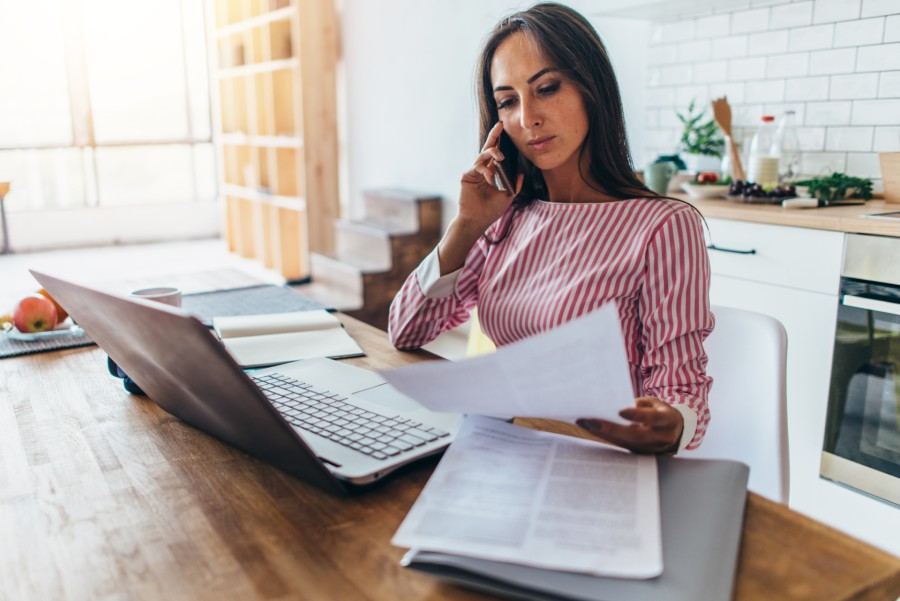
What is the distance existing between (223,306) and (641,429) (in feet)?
3.65

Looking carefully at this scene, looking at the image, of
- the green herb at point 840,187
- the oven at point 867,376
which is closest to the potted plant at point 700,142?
the green herb at point 840,187

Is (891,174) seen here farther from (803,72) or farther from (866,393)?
(866,393)

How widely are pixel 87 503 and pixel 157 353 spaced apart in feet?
0.54

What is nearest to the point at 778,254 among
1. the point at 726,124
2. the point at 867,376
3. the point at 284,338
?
the point at 867,376

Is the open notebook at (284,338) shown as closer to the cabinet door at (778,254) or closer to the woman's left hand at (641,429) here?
the woman's left hand at (641,429)

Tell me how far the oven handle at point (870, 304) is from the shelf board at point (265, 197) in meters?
3.39

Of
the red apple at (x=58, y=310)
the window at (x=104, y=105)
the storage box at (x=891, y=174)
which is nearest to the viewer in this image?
the red apple at (x=58, y=310)

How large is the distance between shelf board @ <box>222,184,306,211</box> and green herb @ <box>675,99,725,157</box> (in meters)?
2.61

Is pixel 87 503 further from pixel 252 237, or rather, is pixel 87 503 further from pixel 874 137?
pixel 252 237

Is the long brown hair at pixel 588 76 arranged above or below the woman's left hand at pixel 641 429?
above

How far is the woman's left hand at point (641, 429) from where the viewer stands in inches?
31.3

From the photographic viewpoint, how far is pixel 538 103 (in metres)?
1.27

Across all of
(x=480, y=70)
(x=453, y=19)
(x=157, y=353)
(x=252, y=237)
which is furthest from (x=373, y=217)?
(x=157, y=353)

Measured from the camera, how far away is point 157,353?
0.82 meters
